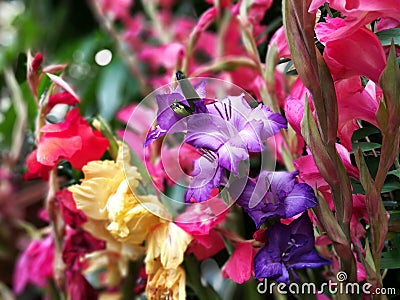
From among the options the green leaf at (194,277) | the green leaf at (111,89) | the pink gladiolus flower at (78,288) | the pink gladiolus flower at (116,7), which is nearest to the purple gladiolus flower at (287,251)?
the green leaf at (194,277)

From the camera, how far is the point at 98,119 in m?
0.45

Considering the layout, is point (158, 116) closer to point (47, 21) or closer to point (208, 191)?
point (208, 191)

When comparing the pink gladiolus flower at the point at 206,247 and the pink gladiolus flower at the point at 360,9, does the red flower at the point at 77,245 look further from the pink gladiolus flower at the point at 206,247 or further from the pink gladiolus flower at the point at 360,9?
the pink gladiolus flower at the point at 360,9

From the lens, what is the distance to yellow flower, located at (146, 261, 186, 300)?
386mm

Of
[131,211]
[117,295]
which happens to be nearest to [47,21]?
[117,295]

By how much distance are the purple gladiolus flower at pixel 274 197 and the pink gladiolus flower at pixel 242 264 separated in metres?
0.07

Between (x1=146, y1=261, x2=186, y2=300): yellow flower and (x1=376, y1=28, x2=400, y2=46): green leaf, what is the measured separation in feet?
0.67

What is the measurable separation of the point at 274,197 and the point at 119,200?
120 mm

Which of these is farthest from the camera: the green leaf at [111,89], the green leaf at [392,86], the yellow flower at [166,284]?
the green leaf at [111,89]

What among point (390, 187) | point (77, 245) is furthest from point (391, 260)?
point (77, 245)

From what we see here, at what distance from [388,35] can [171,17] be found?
0.87m

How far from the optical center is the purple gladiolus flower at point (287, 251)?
12.1 inches

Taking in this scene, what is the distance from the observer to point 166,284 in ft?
1.27

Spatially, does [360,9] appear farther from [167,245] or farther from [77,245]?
[77,245]
